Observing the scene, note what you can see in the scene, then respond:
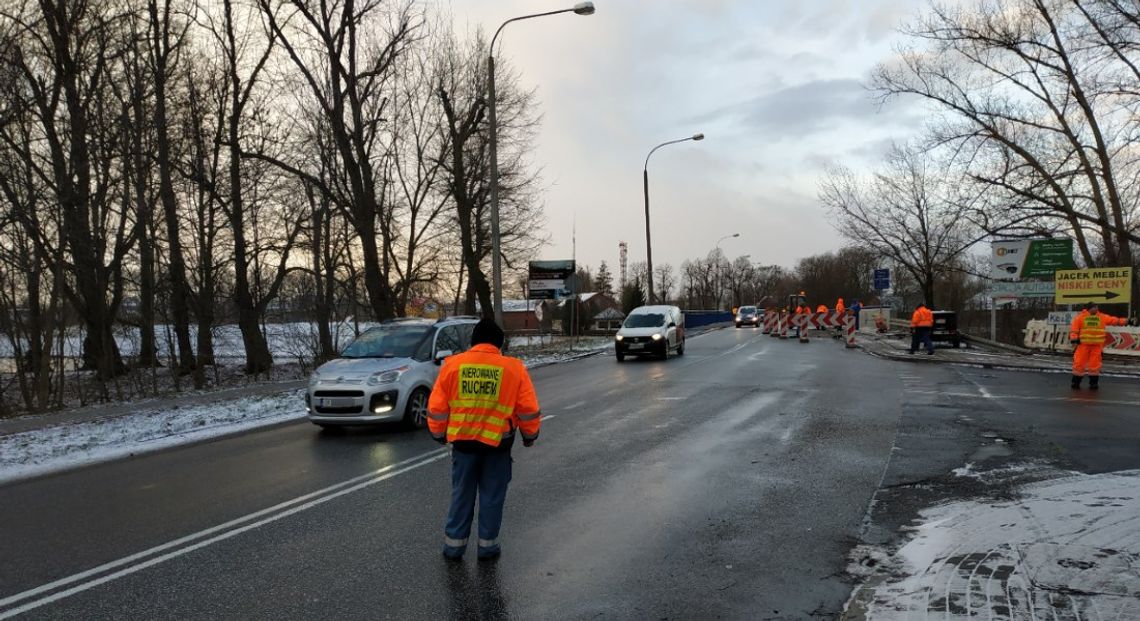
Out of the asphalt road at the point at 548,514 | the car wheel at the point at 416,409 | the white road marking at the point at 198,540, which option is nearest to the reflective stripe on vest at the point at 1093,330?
the asphalt road at the point at 548,514

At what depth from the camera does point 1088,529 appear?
16.4ft

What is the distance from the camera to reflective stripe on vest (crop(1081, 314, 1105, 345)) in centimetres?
1398

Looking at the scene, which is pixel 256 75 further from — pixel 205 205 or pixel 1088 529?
pixel 1088 529

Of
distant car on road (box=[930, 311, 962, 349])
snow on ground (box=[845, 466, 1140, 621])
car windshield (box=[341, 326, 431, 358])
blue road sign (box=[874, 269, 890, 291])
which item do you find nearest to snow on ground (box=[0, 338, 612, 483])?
car windshield (box=[341, 326, 431, 358])

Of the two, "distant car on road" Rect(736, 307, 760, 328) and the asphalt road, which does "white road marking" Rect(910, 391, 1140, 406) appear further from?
"distant car on road" Rect(736, 307, 760, 328)

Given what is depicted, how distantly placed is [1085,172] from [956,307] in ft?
93.5

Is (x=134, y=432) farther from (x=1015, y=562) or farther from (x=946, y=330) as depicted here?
(x=946, y=330)

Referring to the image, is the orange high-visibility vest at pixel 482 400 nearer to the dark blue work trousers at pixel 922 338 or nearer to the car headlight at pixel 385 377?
the car headlight at pixel 385 377

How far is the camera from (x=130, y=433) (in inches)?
432

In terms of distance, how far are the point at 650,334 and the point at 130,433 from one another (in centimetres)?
1557

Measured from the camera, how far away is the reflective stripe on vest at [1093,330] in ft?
45.9

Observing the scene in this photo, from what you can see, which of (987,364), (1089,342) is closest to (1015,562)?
(1089,342)

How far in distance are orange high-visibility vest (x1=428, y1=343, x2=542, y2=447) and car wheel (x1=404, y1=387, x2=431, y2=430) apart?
5.84 metres

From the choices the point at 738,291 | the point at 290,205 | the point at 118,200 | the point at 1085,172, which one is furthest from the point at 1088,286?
the point at 738,291
